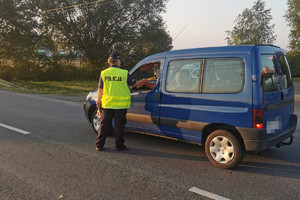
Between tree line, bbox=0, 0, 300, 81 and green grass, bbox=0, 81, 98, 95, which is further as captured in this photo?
tree line, bbox=0, 0, 300, 81

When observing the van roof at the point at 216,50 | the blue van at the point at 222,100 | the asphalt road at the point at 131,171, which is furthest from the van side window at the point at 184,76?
the asphalt road at the point at 131,171

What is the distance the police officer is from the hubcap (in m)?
1.64

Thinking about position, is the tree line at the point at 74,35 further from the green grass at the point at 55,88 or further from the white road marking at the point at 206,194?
the white road marking at the point at 206,194

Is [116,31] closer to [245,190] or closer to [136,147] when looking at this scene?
[136,147]

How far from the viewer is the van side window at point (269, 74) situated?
4.02m

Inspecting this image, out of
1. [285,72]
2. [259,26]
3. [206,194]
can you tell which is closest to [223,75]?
[285,72]

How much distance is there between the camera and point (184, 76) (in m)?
4.72

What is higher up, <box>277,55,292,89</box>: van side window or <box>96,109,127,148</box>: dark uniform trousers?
<box>277,55,292,89</box>: van side window

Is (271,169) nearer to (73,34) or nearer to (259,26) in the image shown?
(73,34)

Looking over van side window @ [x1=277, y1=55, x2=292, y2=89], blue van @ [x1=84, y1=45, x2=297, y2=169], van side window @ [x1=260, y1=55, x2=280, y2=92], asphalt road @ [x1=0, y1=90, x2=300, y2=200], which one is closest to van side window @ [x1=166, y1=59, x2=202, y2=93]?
blue van @ [x1=84, y1=45, x2=297, y2=169]

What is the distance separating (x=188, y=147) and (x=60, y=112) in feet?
17.0

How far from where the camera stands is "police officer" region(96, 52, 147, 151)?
4879 millimetres

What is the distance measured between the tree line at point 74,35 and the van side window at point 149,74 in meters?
18.7

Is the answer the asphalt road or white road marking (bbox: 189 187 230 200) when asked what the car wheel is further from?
white road marking (bbox: 189 187 230 200)
